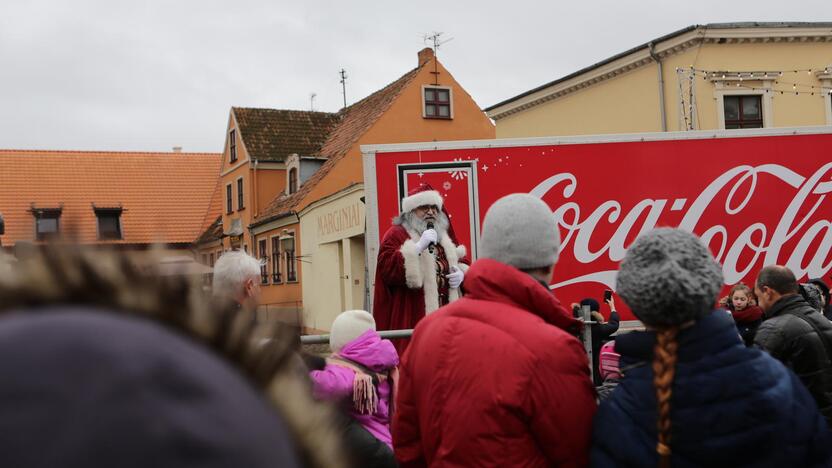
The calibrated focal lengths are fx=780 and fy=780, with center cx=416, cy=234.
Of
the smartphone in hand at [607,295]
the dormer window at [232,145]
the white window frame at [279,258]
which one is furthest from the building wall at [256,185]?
the smartphone in hand at [607,295]

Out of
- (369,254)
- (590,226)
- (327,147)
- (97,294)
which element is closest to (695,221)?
(590,226)

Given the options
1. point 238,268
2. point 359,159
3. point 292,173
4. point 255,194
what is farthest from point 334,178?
point 238,268

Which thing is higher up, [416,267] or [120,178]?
[120,178]

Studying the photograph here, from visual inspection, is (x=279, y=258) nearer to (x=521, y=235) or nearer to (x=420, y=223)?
(x=420, y=223)


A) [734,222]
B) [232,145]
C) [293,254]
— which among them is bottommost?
[734,222]

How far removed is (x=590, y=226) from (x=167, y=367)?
8009 millimetres

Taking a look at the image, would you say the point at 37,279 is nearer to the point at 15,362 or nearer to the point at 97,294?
the point at 97,294

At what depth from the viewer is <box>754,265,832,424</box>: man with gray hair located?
4.34 metres

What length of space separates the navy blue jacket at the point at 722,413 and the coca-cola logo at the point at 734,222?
6082 millimetres

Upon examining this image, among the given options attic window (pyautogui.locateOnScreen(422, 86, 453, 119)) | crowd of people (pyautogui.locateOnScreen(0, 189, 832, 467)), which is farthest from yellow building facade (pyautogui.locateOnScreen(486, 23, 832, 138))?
crowd of people (pyautogui.locateOnScreen(0, 189, 832, 467))

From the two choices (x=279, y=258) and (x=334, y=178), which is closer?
(x=334, y=178)

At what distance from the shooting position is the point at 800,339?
4.40m

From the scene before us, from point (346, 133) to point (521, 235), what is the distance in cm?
3146

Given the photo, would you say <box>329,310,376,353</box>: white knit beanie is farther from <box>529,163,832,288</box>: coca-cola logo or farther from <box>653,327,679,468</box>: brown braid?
<box>529,163,832,288</box>: coca-cola logo
